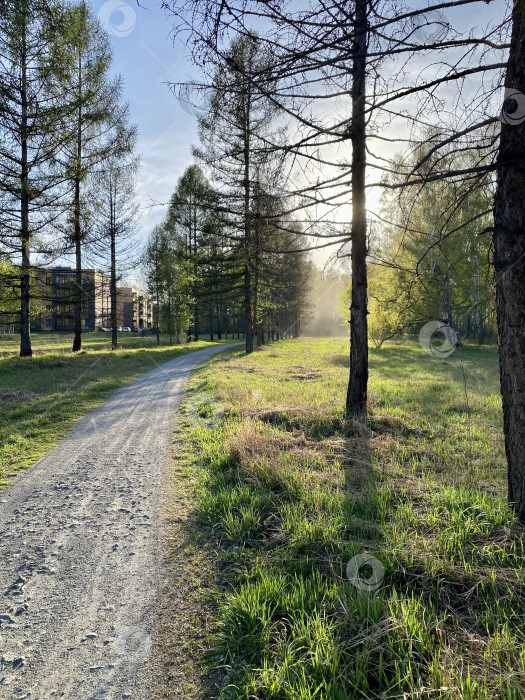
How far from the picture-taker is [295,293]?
36562mm

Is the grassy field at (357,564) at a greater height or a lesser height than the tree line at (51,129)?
lesser

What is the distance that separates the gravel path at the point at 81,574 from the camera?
1917 millimetres

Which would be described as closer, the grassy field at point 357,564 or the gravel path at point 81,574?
the grassy field at point 357,564

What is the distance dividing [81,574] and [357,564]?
2.05m

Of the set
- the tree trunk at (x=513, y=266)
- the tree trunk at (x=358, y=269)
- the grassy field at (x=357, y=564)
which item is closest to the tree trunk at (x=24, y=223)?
the grassy field at (x=357, y=564)

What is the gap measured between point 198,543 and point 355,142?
22.0ft

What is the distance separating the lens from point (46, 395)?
8945 millimetres

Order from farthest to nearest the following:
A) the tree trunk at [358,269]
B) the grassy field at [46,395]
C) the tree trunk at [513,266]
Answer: the tree trunk at [358,269]
the grassy field at [46,395]
the tree trunk at [513,266]

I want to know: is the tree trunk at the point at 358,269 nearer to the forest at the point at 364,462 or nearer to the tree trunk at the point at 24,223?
the forest at the point at 364,462

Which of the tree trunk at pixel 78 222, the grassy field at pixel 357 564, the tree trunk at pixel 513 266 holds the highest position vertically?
the tree trunk at pixel 78 222

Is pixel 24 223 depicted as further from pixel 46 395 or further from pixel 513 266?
pixel 513 266

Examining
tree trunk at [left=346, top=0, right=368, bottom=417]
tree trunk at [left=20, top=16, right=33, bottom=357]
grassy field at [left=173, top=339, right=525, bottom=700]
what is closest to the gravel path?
grassy field at [left=173, top=339, right=525, bottom=700]

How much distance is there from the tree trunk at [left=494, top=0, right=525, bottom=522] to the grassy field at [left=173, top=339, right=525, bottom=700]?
632mm

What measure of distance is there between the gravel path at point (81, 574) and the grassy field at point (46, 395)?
65 centimetres
